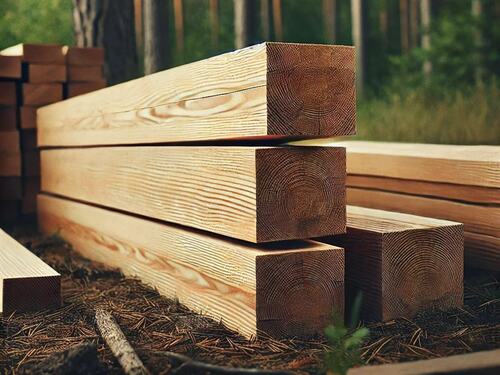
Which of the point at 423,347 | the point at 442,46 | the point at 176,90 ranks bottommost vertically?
the point at 423,347

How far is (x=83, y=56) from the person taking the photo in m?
5.77

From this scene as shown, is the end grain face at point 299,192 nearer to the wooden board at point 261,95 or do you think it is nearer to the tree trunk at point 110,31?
the wooden board at point 261,95

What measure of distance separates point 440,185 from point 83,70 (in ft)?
11.2

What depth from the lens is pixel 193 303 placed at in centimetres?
294

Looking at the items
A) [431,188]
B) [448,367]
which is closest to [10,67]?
[431,188]

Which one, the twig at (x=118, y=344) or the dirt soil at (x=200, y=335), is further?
the dirt soil at (x=200, y=335)

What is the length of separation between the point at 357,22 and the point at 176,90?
43.9 ft

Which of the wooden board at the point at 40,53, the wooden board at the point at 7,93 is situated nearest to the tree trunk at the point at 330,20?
the wooden board at the point at 40,53

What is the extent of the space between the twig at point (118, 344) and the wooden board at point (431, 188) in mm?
2045

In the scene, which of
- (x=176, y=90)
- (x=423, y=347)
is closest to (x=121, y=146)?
(x=176, y=90)

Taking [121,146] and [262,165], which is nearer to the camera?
[262,165]

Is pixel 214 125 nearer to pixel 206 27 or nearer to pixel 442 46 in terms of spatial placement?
pixel 442 46

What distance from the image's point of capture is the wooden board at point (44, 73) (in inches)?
222

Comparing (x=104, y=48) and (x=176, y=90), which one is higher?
(x=104, y=48)
